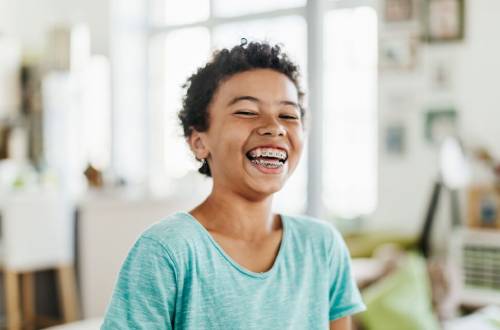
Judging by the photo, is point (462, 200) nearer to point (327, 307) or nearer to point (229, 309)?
point (327, 307)

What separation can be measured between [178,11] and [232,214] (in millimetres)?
4339

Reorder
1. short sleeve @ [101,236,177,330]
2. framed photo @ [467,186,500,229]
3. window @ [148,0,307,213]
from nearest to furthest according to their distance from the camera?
short sleeve @ [101,236,177,330], framed photo @ [467,186,500,229], window @ [148,0,307,213]

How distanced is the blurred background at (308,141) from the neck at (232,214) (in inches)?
8.7

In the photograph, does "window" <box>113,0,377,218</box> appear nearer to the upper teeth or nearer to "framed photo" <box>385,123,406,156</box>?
"framed photo" <box>385,123,406,156</box>

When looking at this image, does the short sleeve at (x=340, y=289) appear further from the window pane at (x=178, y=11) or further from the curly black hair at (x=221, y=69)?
the window pane at (x=178, y=11)

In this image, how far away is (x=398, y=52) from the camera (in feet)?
9.16

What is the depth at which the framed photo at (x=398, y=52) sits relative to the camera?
2748 mm

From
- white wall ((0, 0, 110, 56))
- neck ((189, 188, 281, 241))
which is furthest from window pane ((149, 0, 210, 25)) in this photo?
neck ((189, 188, 281, 241))

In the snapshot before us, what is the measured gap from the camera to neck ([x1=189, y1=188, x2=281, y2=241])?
0.98 m

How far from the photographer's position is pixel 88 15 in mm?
5195

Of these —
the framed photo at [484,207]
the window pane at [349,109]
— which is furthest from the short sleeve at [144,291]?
the window pane at [349,109]

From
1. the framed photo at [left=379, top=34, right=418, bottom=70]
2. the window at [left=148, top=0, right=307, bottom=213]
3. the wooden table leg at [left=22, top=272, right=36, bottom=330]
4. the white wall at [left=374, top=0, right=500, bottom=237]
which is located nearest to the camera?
the white wall at [left=374, top=0, right=500, bottom=237]

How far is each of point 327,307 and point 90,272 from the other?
266 cm

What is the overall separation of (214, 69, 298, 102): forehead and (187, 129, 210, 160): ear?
0.23ft
